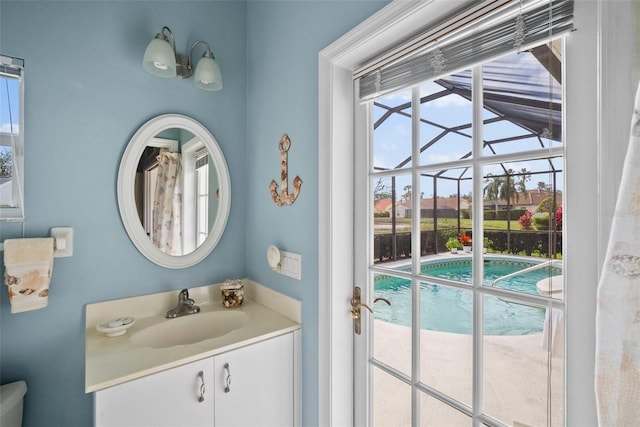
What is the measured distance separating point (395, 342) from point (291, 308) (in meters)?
0.52

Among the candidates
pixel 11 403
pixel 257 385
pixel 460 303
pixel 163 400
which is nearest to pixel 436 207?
pixel 460 303

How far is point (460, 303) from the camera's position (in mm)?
948

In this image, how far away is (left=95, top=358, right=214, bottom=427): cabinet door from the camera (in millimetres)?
952

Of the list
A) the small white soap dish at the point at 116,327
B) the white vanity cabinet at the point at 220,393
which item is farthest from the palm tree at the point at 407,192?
the small white soap dish at the point at 116,327

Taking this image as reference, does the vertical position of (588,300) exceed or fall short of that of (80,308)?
it exceeds it

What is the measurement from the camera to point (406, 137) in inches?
44.2

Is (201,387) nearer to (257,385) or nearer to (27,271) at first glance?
(257,385)

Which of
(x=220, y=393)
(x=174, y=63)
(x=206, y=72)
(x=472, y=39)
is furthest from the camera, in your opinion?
(x=206, y=72)

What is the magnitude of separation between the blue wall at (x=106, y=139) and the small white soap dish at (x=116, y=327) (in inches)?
6.0

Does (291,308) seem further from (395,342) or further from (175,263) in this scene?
(175,263)

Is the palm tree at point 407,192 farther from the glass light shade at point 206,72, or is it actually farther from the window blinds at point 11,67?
the window blinds at point 11,67

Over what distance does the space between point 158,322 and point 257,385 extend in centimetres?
57

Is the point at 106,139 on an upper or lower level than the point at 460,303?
upper

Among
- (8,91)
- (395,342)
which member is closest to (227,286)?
(395,342)
